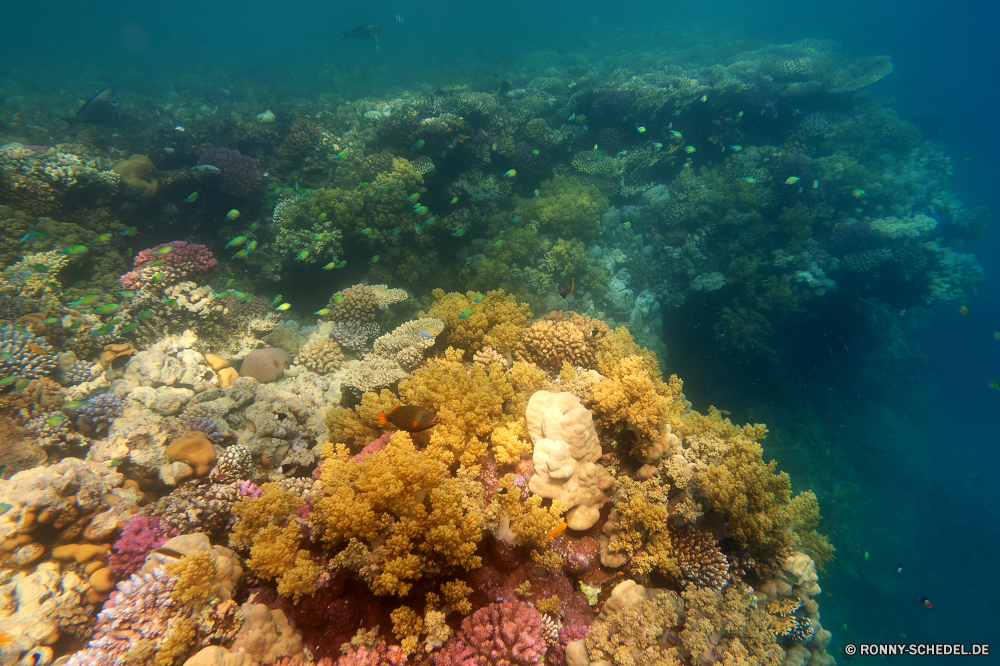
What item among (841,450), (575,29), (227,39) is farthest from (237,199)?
(227,39)

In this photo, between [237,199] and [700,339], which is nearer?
[237,199]

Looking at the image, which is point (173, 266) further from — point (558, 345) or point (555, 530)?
point (555, 530)

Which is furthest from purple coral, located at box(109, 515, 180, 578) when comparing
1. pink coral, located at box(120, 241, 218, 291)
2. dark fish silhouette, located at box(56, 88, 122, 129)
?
dark fish silhouette, located at box(56, 88, 122, 129)

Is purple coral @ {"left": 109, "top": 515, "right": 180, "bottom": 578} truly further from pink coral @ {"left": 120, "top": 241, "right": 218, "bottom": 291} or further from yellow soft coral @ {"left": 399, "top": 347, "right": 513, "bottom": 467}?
pink coral @ {"left": 120, "top": 241, "right": 218, "bottom": 291}

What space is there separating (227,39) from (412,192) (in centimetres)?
7180

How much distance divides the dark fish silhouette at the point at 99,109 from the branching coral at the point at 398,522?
51.7 ft

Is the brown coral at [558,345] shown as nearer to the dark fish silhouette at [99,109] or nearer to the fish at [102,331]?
the fish at [102,331]

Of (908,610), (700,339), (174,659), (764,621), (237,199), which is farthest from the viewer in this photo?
(908,610)

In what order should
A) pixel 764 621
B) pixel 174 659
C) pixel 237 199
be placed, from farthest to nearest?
pixel 237 199 → pixel 764 621 → pixel 174 659

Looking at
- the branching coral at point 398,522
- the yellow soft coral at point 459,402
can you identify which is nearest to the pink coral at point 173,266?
the yellow soft coral at point 459,402

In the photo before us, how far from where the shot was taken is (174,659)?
107 inches

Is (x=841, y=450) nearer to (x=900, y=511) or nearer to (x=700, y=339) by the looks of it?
(x=900, y=511)

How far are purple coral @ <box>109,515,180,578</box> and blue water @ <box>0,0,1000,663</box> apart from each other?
13.7 m

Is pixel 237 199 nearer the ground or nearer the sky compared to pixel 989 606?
nearer the sky
